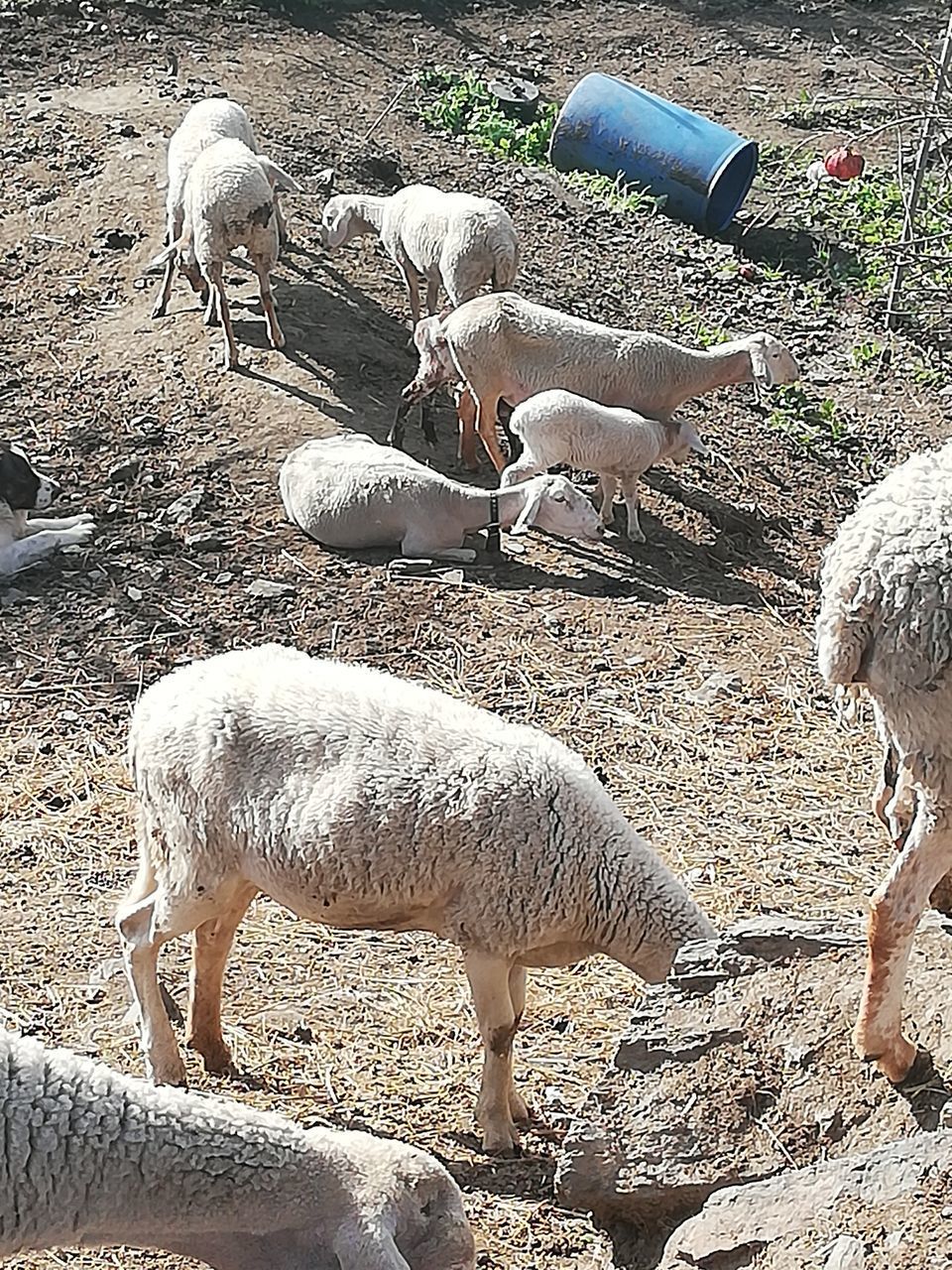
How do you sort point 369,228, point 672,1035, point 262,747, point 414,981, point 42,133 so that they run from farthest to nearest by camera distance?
point 42,133 < point 369,228 < point 414,981 < point 262,747 < point 672,1035

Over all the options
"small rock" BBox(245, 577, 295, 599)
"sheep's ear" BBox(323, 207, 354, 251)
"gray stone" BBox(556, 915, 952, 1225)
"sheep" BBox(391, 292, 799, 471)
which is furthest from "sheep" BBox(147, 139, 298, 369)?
"gray stone" BBox(556, 915, 952, 1225)

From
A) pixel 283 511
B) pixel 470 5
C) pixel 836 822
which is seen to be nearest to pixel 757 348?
pixel 283 511

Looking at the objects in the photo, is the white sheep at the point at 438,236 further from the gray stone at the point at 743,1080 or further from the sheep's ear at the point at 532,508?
the gray stone at the point at 743,1080

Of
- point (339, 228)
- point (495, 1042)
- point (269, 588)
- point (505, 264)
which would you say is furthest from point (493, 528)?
point (495, 1042)

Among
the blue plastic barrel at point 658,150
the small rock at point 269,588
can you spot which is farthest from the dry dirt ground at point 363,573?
the blue plastic barrel at point 658,150

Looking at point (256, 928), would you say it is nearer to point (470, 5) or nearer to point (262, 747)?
point (262, 747)

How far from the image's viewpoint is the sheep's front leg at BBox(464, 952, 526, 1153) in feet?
16.4

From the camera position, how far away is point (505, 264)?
10602 millimetres

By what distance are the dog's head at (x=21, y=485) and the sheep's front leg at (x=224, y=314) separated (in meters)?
1.77

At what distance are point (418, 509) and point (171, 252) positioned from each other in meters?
3.62

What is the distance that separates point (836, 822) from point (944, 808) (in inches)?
114

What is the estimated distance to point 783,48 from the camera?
17.4 m

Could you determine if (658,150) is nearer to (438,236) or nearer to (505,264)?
(438,236)

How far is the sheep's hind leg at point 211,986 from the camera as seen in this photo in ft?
17.4
